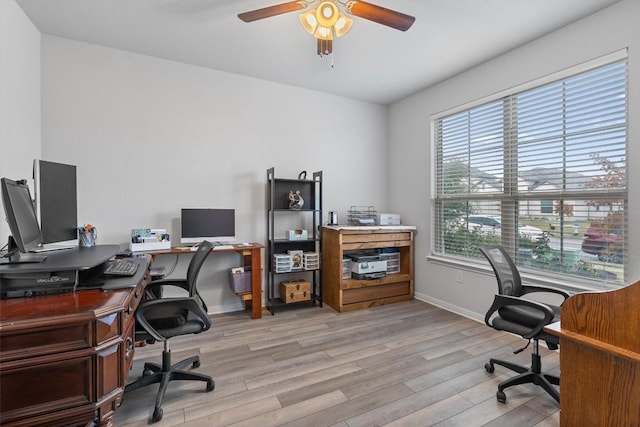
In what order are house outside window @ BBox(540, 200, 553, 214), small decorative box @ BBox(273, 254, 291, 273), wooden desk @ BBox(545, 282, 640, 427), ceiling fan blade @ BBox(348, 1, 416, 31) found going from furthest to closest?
small decorative box @ BBox(273, 254, 291, 273) < house outside window @ BBox(540, 200, 553, 214) < ceiling fan blade @ BBox(348, 1, 416, 31) < wooden desk @ BBox(545, 282, 640, 427)

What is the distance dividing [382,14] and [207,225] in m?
Answer: 2.48

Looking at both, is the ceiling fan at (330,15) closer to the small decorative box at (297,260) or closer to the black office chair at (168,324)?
the black office chair at (168,324)

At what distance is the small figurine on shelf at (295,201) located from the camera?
11.4 ft

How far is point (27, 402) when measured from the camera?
986mm

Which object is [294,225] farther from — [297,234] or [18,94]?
[18,94]

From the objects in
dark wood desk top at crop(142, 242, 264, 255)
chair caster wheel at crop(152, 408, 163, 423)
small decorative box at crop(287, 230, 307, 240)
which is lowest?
chair caster wheel at crop(152, 408, 163, 423)

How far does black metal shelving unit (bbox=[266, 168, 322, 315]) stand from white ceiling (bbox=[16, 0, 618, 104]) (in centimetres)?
124

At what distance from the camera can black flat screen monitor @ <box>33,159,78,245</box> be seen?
169 cm

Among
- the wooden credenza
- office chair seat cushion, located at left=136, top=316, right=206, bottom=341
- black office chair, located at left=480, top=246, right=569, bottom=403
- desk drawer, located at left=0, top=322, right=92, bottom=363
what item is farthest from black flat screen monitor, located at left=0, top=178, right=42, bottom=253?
black office chair, located at left=480, top=246, right=569, bottom=403

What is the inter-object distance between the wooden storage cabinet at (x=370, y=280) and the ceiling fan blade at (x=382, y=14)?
2065 mm

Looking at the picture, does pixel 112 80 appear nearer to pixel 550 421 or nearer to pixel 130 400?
pixel 130 400

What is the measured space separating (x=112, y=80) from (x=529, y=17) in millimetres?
3803

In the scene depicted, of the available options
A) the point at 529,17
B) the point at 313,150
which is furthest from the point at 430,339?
the point at 529,17

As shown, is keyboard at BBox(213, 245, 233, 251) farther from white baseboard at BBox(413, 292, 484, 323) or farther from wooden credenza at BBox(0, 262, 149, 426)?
white baseboard at BBox(413, 292, 484, 323)
